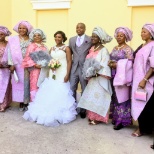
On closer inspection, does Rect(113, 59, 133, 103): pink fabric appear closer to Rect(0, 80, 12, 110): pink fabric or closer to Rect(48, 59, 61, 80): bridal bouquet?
Rect(48, 59, 61, 80): bridal bouquet

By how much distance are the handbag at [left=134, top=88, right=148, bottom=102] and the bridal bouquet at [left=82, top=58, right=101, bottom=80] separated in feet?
2.60

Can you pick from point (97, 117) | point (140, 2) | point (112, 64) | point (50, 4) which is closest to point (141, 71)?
point (112, 64)

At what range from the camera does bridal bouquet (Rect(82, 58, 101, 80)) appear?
470 centimetres

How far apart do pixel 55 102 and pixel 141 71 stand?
5.61 ft

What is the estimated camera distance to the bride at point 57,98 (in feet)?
16.5

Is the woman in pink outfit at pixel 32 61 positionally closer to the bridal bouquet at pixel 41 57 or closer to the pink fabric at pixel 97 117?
the bridal bouquet at pixel 41 57

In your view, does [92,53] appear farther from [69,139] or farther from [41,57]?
[69,139]

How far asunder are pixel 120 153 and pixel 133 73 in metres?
1.33

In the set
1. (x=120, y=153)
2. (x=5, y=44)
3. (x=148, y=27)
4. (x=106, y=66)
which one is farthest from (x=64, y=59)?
(x=120, y=153)

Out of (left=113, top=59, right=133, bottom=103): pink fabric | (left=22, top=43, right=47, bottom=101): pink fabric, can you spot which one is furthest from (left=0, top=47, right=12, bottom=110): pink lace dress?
(left=113, top=59, right=133, bottom=103): pink fabric

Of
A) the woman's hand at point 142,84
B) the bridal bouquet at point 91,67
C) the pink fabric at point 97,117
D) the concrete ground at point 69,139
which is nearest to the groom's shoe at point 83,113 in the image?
the concrete ground at point 69,139

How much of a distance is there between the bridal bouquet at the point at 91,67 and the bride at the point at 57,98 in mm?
551

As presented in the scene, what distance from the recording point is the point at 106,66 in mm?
4723

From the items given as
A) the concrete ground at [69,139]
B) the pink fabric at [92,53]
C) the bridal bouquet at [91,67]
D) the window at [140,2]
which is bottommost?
the concrete ground at [69,139]
